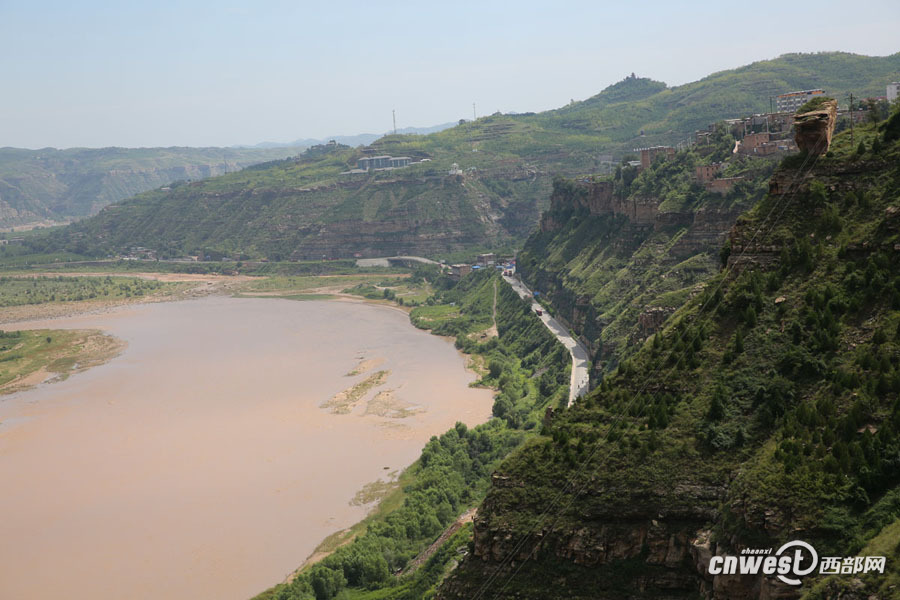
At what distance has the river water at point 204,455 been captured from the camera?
37062mm

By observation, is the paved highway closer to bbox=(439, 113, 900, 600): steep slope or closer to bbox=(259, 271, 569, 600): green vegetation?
bbox=(259, 271, 569, 600): green vegetation

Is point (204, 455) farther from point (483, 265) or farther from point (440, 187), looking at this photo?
point (440, 187)

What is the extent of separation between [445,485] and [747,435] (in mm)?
22344

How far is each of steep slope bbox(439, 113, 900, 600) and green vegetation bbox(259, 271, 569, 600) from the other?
8354 millimetres

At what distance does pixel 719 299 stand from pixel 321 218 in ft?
391

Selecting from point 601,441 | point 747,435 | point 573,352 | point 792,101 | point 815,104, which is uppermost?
point 792,101

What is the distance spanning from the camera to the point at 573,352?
55500 millimetres

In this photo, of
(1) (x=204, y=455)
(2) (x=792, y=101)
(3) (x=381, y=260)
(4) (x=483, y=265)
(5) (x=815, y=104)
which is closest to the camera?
(5) (x=815, y=104)

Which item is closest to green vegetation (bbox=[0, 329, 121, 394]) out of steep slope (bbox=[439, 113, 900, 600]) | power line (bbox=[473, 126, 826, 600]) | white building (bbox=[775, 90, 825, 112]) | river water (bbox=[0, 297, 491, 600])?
river water (bbox=[0, 297, 491, 600])

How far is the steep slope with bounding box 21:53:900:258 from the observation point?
12769 centimetres

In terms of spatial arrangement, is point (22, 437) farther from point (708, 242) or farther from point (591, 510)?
point (591, 510)

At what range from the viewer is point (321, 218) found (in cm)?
13912

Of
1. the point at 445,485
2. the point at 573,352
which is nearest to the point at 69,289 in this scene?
the point at 573,352

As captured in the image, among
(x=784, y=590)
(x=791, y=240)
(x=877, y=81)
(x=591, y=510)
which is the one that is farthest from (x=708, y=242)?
(x=877, y=81)
